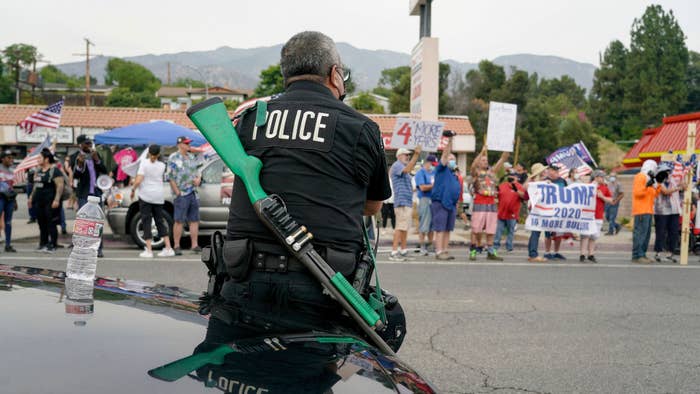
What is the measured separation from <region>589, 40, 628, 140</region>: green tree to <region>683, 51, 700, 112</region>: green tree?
7391mm

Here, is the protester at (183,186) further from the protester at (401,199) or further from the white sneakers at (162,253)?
the protester at (401,199)

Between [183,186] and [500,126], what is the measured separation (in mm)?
5899

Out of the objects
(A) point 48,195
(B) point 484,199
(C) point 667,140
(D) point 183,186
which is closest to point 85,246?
(D) point 183,186

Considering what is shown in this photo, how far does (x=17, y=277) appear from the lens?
253cm

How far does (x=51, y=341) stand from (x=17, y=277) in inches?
32.6

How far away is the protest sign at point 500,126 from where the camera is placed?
1273 centimetres

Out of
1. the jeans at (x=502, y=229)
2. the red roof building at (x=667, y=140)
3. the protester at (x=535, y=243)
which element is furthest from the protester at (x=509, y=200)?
the red roof building at (x=667, y=140)

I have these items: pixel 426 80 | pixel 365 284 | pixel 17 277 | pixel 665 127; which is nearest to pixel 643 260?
pixel 426 80

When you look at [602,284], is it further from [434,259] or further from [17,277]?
[17,277]

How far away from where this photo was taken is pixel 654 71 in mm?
73625

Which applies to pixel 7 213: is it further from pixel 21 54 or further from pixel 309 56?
pixel 21 54

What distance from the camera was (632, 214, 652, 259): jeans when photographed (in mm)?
12367

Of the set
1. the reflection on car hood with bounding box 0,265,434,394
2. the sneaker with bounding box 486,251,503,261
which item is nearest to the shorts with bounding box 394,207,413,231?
the sneaker with bounding box 486,251,503,261

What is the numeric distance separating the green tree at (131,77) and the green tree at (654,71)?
99.8m
